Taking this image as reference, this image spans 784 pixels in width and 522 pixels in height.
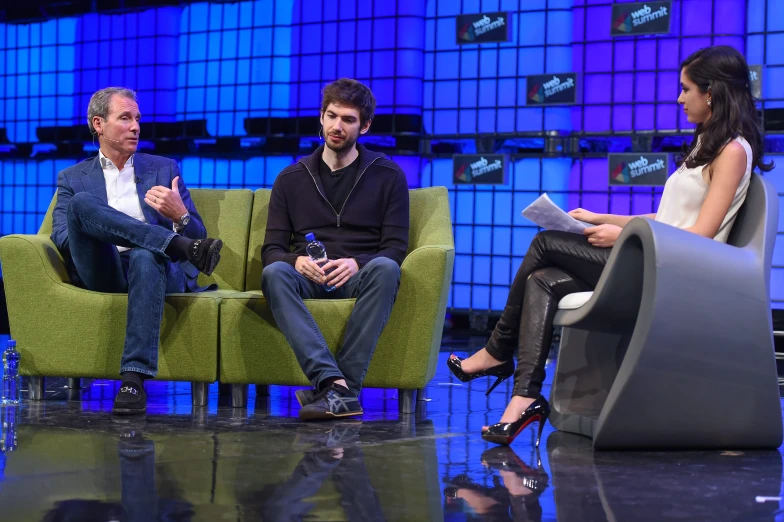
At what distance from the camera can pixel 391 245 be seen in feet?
11.6

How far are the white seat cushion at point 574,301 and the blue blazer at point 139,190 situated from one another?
1461mm

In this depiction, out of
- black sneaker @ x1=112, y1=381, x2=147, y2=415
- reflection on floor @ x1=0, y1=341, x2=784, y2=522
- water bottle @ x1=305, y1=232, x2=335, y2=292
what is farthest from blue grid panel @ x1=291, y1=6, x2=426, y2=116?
black sneaker @ x1=112, y1=381, x2=147, y2=415

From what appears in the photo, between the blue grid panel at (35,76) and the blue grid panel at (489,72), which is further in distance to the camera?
the blue grid panel at (35,76)

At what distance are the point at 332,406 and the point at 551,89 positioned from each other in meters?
2.71

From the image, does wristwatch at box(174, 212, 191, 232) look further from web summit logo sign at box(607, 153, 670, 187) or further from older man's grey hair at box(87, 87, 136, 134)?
web summit logo sign at box(607, 153, 670, 187)

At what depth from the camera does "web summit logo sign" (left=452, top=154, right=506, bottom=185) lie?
5461 mm

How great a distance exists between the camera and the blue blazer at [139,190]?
360cm

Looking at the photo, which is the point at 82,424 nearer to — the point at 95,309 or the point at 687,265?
the point at 95,309

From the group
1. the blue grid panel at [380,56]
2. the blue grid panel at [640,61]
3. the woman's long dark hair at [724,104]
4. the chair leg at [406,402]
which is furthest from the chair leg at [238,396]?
the blue grid panel at [640,61]

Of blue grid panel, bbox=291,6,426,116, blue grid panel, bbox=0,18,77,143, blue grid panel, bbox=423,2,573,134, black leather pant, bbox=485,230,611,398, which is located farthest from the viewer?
blue grid panel, bbox=0,18,77,143

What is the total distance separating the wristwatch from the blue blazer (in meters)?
0.01

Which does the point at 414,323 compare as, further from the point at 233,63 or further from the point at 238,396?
the point at 233,63

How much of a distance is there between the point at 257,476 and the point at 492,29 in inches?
144

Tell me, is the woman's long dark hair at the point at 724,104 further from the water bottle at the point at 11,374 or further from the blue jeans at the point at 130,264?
the water bottle at the point at 11,374
